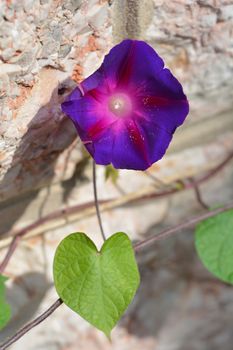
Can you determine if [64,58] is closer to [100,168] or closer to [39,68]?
[39,68]

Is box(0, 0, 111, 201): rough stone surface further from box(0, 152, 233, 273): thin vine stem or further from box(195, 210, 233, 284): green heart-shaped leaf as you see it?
box(195, 210, 233, 284): green heart-shaped leaf

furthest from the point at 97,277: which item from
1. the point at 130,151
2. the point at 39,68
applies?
the point at 39,68

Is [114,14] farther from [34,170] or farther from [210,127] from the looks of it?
[210,127]

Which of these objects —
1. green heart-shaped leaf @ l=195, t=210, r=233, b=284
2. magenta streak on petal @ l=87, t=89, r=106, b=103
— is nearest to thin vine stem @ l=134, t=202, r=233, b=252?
green heart-shaped leaf @ l=195, t=210, r=233, b=284

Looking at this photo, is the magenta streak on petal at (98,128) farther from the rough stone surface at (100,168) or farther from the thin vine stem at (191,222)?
the thin vine stem at (191,222)

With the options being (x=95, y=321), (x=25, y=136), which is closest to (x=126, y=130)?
(x=25, y=136)

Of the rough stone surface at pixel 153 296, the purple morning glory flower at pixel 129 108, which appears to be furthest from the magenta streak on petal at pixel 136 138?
the rough stone surface at pixel 153 296

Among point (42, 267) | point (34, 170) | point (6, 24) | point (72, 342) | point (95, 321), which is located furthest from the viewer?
point (72, 342)
